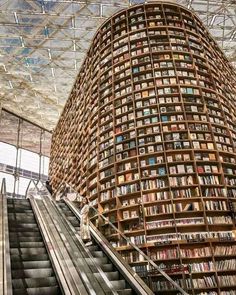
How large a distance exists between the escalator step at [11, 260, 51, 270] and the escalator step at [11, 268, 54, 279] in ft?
0.48

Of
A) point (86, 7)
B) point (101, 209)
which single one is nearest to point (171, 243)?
point (101, 209)

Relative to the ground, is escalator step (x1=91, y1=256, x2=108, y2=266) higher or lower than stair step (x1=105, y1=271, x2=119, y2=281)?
higher

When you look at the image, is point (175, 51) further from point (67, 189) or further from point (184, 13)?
point (67, 189)

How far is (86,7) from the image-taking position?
10.4 m

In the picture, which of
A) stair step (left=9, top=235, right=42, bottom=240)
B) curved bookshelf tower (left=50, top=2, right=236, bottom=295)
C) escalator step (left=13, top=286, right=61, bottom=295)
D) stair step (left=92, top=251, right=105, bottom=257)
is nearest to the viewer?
escalator step (left=13, top=286, right=61, bottom=295)

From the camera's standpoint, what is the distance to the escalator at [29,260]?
11.7 feet

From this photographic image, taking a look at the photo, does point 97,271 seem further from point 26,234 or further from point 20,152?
point 20,152

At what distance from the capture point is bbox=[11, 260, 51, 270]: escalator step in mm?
4001

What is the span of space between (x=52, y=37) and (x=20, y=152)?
25.7 feet

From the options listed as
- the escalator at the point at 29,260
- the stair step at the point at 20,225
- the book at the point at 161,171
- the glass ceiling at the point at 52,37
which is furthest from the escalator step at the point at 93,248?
the glass ceiling at the point at 52,37

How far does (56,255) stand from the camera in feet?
13.8

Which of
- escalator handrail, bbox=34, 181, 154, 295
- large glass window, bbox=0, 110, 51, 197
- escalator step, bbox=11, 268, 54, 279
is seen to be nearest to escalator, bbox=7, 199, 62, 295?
escalator step, bbox=11, 268, 54, 279

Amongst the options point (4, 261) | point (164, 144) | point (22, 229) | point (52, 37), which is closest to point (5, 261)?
point (4, 261)

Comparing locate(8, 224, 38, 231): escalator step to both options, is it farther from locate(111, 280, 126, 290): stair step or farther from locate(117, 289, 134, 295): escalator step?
locate(117, 289, 134, 295): escalator step
